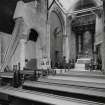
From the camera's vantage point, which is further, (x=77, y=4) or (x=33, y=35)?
(x=77, y=4)

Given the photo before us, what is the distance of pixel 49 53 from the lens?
16.4 metres

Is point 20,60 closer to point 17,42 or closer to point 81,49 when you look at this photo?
point 17,42

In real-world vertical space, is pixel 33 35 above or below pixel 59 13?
below

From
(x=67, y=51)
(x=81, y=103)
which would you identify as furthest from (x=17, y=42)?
(x=67, y=51)

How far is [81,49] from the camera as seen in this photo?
26.2 m

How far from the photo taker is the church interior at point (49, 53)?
4.58 m

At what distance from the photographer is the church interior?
458 cm

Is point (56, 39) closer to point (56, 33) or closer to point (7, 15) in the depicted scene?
point (56, 33)

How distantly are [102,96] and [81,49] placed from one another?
Answer: 22.9 meters

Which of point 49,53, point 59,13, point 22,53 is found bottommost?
point 22,53

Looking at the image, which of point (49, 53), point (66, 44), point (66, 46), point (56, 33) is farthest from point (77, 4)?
point (49, 53)

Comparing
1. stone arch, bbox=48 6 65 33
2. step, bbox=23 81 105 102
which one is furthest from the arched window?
step, bbox=23 81 105 102

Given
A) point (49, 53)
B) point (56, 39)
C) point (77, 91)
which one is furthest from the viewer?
point (56, 39)

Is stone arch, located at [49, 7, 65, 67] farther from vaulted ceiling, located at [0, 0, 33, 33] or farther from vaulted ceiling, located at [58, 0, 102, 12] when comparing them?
vaulted ceiling, located at [0, 0, 33, 33]
